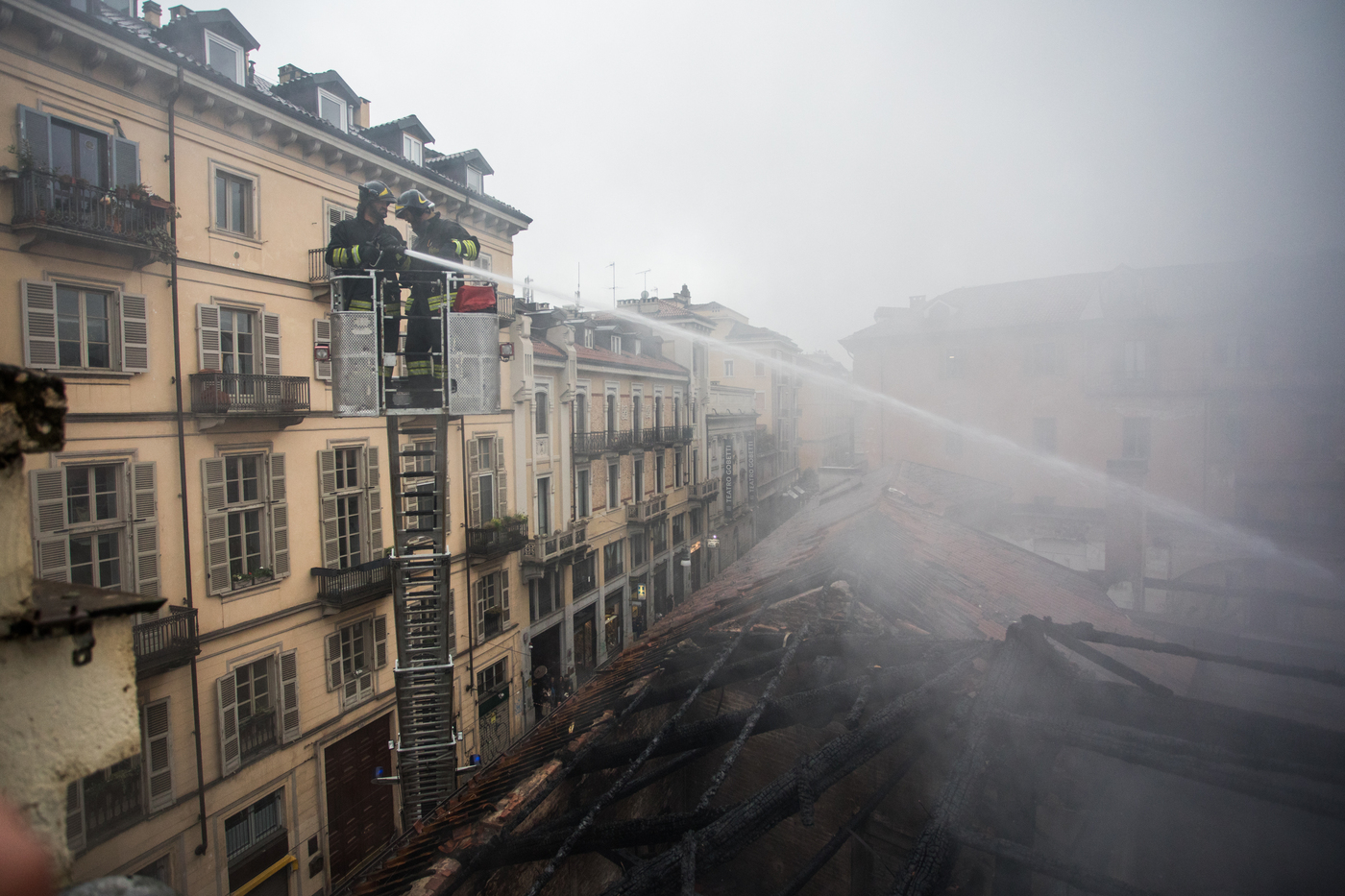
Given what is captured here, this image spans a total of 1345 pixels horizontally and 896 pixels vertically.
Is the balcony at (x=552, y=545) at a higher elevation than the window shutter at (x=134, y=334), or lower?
lower

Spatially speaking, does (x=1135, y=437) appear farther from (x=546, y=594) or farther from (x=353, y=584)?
(x=353, y=584)

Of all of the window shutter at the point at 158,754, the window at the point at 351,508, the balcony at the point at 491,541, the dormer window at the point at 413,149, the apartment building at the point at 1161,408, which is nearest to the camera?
the window shutter at the point at 158,754

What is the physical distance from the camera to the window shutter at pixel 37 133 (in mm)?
9055

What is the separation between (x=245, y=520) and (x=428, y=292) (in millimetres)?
8226

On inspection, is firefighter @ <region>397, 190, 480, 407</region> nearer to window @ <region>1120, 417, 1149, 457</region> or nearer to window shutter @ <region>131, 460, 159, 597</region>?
window shutter @ <region>131, 460, 159, 597</region>

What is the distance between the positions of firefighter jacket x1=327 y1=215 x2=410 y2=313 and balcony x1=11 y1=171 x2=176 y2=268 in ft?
20.2

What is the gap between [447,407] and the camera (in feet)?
20.1

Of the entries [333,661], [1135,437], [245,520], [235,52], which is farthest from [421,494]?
[1135,437]

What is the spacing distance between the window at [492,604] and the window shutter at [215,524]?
682cm

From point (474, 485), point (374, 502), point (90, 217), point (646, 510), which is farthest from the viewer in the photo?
point (646, 510)

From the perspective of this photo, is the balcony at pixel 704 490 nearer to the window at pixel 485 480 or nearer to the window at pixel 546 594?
the window at pixel 546 594

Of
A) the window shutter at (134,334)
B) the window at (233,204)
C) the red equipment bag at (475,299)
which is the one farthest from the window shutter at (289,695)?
the red equipment bag at (475,299)

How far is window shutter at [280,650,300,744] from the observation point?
40.5 feet

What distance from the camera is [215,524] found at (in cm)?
1128
